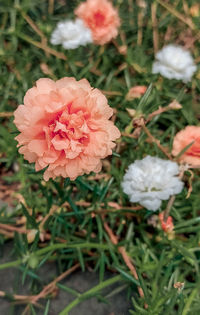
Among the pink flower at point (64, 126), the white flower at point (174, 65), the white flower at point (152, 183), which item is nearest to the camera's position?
the pink flower at point (64, 126)

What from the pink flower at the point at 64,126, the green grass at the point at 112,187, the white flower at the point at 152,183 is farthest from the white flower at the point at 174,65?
the pink flower at the point at 64,126

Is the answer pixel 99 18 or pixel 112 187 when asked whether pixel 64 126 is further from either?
pixel 99 18

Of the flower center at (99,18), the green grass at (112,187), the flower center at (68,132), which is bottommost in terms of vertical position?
the green grass at (112,187)

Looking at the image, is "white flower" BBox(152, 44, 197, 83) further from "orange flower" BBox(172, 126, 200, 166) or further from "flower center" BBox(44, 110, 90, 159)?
"flower center" BBox(44, 110, 90, 159)

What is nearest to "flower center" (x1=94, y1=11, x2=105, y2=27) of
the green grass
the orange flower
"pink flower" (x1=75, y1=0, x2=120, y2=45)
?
"pink flower" (x1=75, y1=0, x2=120, y2=45)

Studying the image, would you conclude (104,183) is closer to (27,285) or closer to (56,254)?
(56,254)

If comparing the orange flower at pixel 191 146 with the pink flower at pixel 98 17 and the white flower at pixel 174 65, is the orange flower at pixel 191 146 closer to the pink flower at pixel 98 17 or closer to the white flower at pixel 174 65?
the white flower at pixel 174 65
